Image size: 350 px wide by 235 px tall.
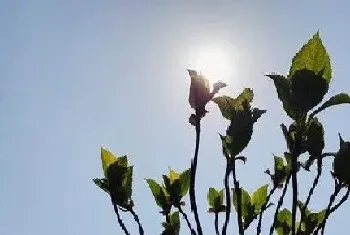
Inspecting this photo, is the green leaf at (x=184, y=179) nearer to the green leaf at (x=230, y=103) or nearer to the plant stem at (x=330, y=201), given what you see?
the green leaf at (x=230, y=103)

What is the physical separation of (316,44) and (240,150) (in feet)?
2.73

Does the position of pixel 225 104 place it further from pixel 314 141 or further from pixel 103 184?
pixel 103 184

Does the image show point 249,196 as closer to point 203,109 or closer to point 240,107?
point 240,107

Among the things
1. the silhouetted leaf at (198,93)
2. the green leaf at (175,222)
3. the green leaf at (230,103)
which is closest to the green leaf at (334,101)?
the green leaf at (230,103)

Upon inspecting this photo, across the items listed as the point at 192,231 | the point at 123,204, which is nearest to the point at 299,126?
the point at 192,231

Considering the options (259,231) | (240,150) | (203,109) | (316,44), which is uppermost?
(316,44)

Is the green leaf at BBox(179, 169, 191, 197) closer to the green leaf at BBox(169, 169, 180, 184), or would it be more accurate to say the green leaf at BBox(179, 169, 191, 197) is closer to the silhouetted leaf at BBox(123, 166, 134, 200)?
the green leaf at BBox(169, 169, 180, 184)

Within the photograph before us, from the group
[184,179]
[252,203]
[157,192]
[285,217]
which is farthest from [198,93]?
[285,217]

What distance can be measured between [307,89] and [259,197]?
3.96ft

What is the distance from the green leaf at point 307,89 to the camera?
336 cm

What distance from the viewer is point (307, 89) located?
336 centimetres

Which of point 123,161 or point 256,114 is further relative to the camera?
point 123,161

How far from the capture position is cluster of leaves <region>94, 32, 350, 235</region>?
132 inches

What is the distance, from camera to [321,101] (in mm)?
3436
